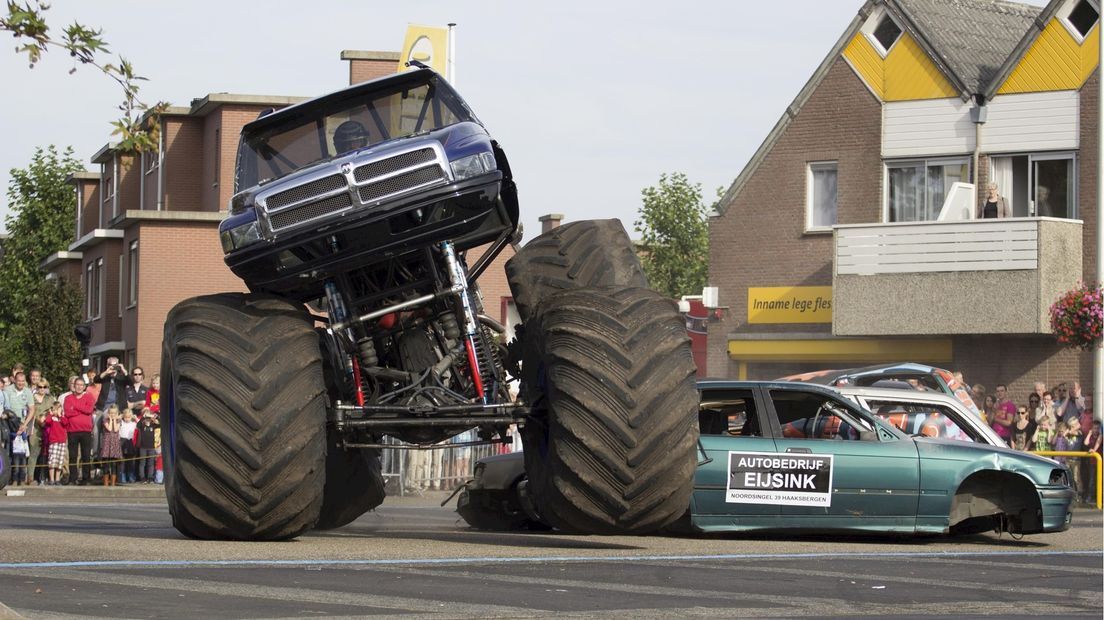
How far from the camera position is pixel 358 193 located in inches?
507

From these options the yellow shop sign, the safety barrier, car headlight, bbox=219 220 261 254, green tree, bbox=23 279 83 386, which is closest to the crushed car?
car headlight, bbox=219 220 261 254

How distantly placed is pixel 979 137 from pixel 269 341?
27674 mm

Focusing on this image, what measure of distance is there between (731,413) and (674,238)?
5880 centimetres

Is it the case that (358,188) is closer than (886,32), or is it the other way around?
(358,188)

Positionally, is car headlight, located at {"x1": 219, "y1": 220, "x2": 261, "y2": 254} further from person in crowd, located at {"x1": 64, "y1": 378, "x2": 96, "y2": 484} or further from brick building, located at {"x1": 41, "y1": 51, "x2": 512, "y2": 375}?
brick building, located at {"x1": 41, "y1": 51, "x2": 512, "y2": 375}

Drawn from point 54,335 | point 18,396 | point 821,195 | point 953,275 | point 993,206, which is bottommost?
point 18,396

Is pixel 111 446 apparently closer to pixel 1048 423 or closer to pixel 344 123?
pixel 1048 423

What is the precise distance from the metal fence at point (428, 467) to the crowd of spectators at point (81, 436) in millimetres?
5044

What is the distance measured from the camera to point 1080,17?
122 feet

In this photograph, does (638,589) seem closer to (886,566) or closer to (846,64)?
(886,566)

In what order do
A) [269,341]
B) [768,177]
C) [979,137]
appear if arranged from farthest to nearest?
[768,177], [979,137], [269,341]

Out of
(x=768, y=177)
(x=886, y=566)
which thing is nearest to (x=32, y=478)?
(x=768, y=177)

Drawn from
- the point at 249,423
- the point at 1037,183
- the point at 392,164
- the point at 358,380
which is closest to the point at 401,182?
the point at 392,164

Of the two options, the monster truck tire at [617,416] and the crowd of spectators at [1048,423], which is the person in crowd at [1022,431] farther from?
the monster truck tire at [617,416]
